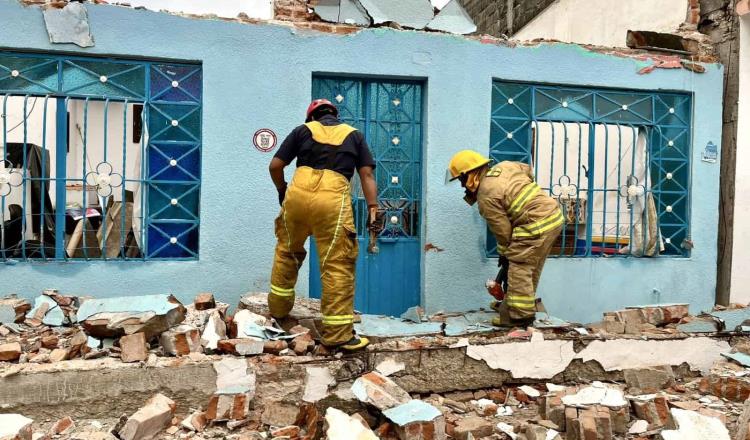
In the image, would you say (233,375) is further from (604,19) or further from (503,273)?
(604,19)

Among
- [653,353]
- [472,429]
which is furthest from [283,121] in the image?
[653,353]

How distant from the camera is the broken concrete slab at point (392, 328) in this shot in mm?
4668

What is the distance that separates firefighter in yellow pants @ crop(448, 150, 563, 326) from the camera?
4836mm

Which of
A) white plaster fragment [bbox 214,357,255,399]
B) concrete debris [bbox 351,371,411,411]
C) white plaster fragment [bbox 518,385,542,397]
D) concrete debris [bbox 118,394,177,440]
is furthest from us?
white plaster fragment [bbox 518,385,542,397]

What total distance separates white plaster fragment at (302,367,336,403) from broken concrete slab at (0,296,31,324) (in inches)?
86.1

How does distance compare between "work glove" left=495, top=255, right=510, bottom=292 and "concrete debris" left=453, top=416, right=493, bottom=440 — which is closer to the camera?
"concrete debris" left=453, top=416, right=493, bottom=440

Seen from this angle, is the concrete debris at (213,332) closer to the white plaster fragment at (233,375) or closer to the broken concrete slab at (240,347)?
the broken concrete slab at (240,347)

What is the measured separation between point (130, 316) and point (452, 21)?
12.6ft

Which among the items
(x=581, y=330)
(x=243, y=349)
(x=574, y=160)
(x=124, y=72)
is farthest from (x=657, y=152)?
(x=124, y=72)

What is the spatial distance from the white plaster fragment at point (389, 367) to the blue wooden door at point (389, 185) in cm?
145

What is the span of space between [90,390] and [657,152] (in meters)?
5.41

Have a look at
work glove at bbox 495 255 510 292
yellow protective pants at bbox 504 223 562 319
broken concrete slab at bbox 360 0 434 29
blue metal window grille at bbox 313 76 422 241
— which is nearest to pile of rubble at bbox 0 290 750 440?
yellow protective pants at bbox 504 223 562 319

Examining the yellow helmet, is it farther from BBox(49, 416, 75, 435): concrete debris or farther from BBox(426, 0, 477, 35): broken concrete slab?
BBox(49, 416, 75, 435): concrete debris

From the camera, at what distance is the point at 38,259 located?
5020 millimetres
